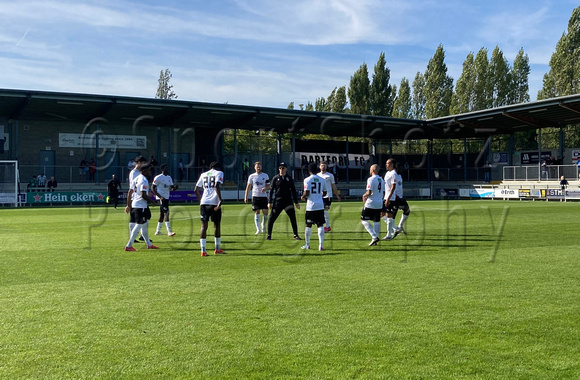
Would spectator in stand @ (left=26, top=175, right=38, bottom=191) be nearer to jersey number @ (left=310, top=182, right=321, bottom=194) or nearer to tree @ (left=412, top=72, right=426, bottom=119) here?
jersey number @ (left=310, top=182, right=321, bottom=194)

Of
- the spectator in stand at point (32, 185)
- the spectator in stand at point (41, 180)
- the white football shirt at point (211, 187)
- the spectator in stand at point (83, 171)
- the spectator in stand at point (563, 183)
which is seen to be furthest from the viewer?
the spectator in stand at point (563, 183)

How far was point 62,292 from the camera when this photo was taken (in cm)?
720

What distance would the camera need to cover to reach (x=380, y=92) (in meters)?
71.1

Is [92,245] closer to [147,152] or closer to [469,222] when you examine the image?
[469,222]

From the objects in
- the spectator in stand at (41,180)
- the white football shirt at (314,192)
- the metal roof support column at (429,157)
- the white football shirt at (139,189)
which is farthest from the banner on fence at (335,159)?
the white football shirt at (139,189)

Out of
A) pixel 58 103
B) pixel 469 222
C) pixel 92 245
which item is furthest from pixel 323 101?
pixel 92 245

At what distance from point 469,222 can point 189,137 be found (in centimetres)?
3048

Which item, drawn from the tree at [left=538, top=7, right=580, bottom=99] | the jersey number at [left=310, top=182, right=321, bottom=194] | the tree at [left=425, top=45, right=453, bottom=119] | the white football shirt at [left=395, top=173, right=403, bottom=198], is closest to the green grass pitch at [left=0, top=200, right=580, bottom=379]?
the jersey number at [left=310, top=182, right=321, bottom=194]

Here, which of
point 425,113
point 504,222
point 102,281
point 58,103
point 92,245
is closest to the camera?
point 102,281

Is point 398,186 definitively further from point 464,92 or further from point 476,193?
point 464,92

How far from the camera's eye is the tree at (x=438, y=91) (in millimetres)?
68500

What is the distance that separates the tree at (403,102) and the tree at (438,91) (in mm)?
5792

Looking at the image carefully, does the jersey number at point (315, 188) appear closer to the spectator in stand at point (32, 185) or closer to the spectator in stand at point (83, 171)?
the spectator in stand at point (32, 185)

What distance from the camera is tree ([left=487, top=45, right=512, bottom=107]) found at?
65375mm
